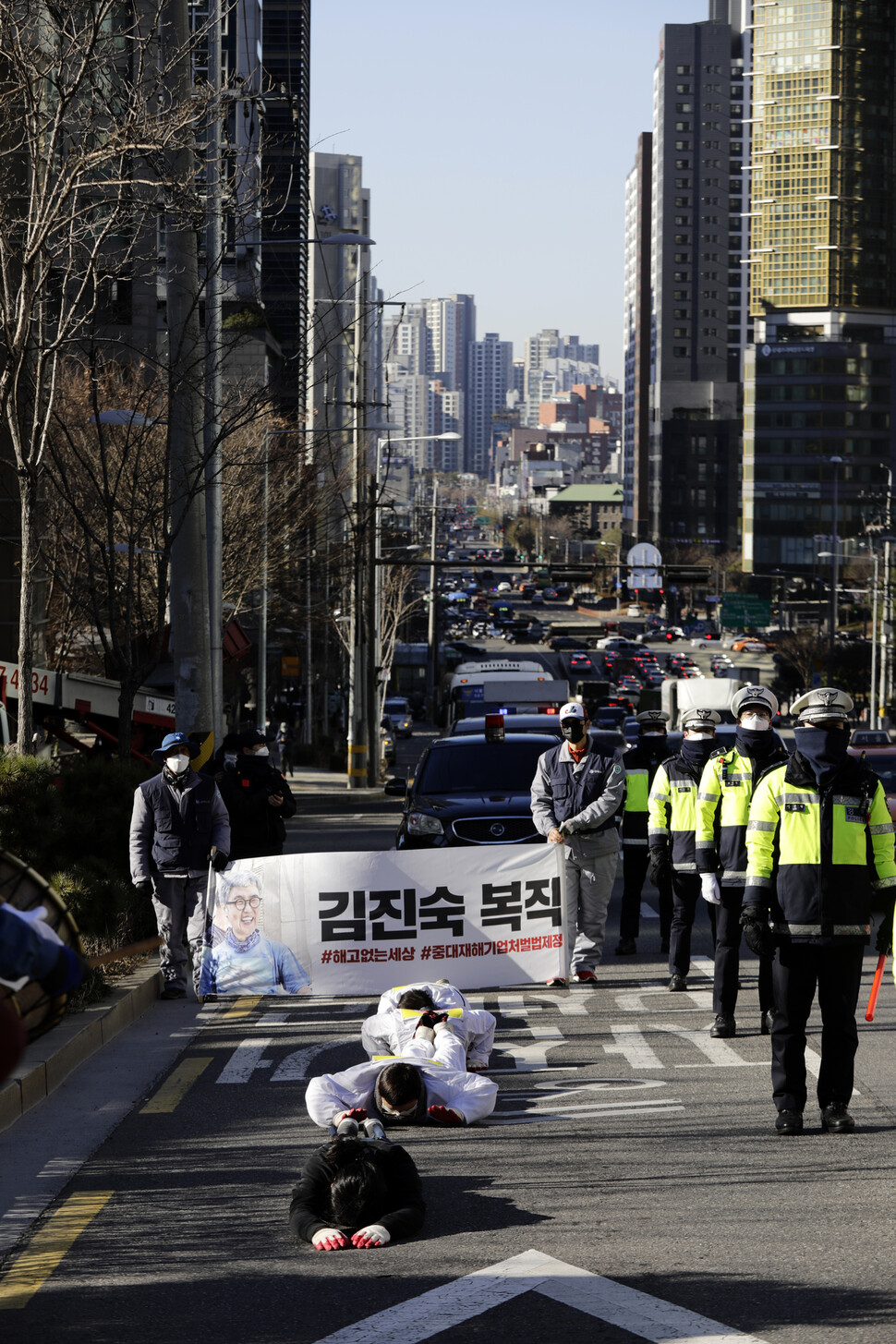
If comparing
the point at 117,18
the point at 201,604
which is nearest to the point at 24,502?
the point at 201,604

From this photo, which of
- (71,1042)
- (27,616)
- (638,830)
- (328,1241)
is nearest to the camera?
(328,1241)

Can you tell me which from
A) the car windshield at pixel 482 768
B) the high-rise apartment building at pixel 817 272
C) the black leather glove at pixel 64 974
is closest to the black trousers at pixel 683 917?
the car windshield at pixel 482 768

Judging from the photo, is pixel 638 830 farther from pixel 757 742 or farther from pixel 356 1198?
pixel 356 1198

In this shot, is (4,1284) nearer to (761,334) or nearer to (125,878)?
(125,878)

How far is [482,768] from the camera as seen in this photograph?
16250 mm

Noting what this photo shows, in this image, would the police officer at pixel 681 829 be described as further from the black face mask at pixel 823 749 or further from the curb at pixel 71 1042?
the curb at pixel 71 1042

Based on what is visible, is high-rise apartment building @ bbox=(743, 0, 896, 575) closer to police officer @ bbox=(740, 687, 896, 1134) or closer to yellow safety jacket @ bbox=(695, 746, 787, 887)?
yellow safety jacket @ bbox=(695, 746, 787, 887)

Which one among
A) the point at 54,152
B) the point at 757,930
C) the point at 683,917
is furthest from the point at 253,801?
the point at 757,930

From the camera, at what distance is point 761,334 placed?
523ft

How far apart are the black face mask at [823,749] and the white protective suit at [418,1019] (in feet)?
8.06

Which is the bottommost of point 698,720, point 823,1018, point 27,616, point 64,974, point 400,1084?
point 400,1084

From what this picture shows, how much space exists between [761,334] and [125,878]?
154 metres

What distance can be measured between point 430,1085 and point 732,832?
289cm

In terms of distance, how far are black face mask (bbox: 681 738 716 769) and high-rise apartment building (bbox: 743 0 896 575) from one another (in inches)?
5593
